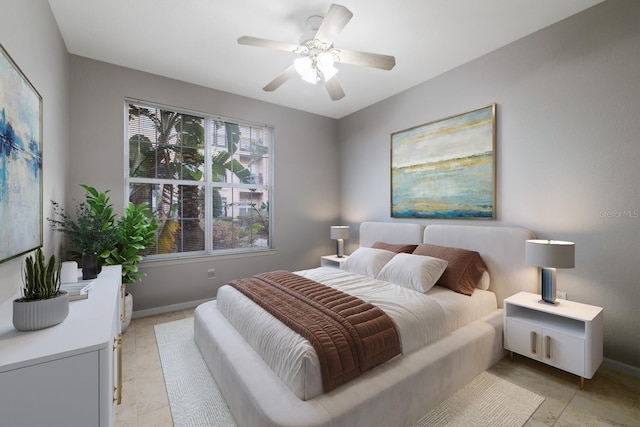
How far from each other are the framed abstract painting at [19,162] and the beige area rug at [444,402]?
4.31 feet

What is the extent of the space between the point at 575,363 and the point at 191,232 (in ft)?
13.1

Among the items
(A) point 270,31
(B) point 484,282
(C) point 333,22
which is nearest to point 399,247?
(B) point 484,282

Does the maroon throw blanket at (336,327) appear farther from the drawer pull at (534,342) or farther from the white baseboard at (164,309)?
the white baseboard at (164,309)

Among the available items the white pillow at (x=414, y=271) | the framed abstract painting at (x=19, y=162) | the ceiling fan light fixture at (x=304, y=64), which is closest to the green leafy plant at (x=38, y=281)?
the framed abstract painting at (x=19, y=162)

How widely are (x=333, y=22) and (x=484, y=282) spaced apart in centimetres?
265

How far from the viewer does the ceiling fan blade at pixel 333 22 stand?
1.78 metres

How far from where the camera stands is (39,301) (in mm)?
1149

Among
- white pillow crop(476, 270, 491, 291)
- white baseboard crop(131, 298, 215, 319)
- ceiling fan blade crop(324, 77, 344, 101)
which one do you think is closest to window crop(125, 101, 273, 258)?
white baseboard crop(131, 298, 215, 319)

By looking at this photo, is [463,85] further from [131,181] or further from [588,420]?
[131,181]

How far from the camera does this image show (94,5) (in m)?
2.21

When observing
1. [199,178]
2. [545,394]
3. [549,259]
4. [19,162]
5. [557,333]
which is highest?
[199,178]

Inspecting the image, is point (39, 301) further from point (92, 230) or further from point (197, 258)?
point (197, 258)

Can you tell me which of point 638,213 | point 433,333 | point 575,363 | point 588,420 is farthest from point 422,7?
point 588,420

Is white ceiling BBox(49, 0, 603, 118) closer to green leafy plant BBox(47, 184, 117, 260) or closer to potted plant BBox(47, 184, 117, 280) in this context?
green leafy plant BBox(47, 184, 117, 260)
